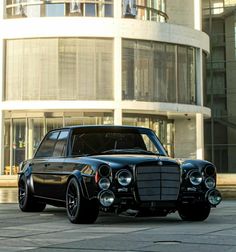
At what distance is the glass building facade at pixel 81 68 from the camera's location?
119 ft

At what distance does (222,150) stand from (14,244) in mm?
44381

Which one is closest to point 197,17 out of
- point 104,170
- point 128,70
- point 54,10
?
point 128,70

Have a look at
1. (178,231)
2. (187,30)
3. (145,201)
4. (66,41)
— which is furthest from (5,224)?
(187,30)

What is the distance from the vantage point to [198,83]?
41.4 meters

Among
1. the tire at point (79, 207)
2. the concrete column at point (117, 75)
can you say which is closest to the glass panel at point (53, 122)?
the concrete column at point (117, 75)

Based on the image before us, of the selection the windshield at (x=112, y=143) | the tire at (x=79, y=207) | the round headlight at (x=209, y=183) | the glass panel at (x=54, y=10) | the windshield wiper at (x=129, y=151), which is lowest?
the tire at (x=79, y=207)

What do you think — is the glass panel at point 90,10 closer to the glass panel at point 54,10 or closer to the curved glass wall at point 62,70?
the glass panel at point 54,10

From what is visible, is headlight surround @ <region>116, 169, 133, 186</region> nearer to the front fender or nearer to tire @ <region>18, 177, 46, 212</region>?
the front fender

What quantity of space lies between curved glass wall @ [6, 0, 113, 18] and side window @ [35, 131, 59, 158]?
2626 cm

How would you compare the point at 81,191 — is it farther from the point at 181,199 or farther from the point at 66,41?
the point at 66,41

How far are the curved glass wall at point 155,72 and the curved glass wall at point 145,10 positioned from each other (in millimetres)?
1837

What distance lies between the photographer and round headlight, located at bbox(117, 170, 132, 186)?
934cm

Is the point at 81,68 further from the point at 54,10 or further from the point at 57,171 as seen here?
the point at 57,171

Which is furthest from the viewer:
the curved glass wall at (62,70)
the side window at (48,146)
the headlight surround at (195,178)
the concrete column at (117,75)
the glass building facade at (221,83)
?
Answer: the glass building facade at (221,83)
